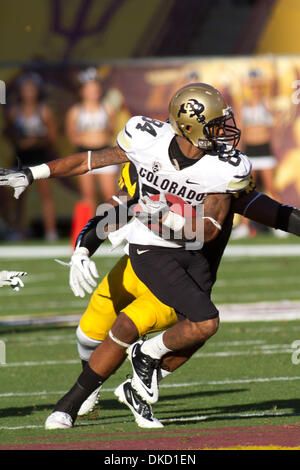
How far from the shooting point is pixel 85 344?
19.1 ft

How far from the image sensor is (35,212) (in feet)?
54.8

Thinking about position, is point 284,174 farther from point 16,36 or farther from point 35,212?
point 16,36

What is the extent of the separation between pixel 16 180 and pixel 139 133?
655 mm

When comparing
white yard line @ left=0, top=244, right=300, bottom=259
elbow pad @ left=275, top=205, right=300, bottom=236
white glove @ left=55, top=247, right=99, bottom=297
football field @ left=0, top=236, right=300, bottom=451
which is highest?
elbow pad @ left=275, top=205, right=300, bottom=236

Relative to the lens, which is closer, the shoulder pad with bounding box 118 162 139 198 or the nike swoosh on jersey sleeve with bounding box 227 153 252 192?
the nike swoosh on jersey sleeve with bounding box 227 153 252 192

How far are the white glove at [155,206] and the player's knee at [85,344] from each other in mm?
753

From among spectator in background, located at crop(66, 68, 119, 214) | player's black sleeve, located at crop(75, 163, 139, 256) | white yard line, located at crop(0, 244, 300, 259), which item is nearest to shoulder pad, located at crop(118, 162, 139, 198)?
player's black sleeve, located at crop(75, 163, 139, 256)

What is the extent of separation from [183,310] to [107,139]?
11256 millimetres

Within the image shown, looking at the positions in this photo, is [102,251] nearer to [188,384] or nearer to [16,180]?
[188,384]

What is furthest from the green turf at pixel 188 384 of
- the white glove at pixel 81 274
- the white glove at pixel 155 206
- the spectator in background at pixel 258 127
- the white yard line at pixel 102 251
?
the spectator in background at pixel 258 127

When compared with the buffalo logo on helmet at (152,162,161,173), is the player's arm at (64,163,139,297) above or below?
below

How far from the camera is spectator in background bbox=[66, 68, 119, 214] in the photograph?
16.3 metres

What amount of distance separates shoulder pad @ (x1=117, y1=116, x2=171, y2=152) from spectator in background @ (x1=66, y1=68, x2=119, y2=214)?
10616 mm

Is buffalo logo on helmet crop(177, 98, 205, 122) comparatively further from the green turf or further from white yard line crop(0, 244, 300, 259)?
white yard line crop(0, 244, 300, 259)
